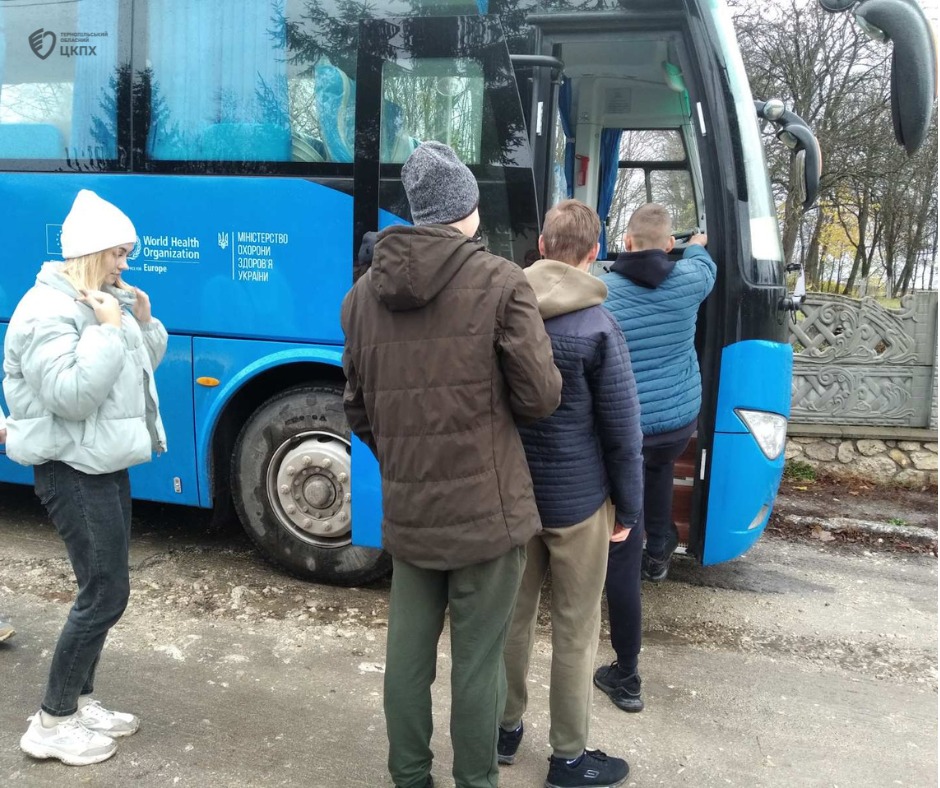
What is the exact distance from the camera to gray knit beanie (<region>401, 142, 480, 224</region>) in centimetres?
221

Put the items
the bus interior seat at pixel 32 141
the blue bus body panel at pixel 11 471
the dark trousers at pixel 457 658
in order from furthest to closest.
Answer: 1. the blue bus body panel at pixel 11 471
2. the bus interior seat at pixel 32 141
3. the dark trousers at pixel 457 658

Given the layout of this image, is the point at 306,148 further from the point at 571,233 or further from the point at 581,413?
the point at 581,413

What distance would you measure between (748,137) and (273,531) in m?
2.98

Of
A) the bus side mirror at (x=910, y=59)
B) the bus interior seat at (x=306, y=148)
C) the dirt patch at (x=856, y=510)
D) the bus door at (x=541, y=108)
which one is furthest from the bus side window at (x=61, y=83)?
the dirt patch at (x=856, y=510)

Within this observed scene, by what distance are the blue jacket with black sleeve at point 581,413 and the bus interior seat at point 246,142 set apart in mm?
2063

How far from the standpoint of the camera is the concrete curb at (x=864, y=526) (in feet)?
18.4

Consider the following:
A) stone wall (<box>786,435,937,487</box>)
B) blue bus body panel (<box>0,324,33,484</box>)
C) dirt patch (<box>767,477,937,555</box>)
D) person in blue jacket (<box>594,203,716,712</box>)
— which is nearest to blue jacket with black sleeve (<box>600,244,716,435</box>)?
person in blue jacket (<box>594,203,716,712</box>)

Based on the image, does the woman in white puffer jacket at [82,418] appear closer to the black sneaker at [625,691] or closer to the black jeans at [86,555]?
the black jeans at [86,555]

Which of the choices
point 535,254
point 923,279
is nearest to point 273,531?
point 535,254

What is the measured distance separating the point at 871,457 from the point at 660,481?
149 inches

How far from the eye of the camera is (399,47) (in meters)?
3.95

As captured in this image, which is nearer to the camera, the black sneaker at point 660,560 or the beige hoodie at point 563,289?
the beige hoodie at point 563,289

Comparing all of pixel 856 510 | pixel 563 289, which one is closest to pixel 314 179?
pixel 563 289

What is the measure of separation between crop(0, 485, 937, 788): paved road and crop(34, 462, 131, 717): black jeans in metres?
0.32
